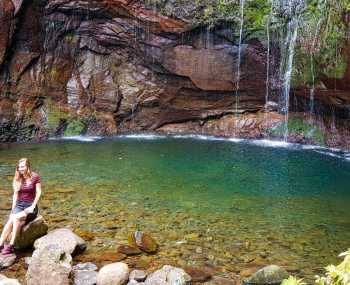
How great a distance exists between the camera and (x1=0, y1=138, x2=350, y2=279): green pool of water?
8.39m

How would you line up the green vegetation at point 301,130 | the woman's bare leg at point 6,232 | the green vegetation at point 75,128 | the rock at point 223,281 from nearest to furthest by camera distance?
the rock at point 223,281
the woman's bare leg at point 6,232
the green vegetation at point 301,130
the green vegetation at point 75,128

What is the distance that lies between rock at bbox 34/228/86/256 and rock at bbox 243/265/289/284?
3.24 metres

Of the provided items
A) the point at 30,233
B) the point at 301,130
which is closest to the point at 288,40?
the point at 301,130

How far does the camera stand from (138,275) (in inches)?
274

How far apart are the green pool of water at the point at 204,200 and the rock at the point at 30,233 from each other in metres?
1.03

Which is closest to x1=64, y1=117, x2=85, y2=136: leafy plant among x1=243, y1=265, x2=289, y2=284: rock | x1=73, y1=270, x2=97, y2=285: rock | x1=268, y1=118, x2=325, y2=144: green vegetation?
x1=268, y1=118, x2=325, y2=144: green vegetation

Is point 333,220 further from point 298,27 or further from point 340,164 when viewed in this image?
point 298,27

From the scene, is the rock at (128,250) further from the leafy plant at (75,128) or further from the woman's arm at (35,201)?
the leafy plant at (75,128)

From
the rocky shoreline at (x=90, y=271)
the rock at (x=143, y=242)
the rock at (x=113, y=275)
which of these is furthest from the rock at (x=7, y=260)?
the rock at (x=143, y=242)

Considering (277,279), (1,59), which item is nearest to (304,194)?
(277,279)

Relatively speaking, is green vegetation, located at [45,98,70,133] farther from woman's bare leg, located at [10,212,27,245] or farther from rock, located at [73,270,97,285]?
rock, located at [73,270,97,285]

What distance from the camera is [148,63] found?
77.7ft

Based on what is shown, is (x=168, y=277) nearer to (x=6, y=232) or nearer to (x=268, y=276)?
(x=268, y=276)

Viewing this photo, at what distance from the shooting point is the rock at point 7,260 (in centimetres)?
738
